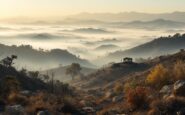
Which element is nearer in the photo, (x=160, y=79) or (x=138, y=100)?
(x=138, y=100)

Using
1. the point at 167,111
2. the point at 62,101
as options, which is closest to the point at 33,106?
the point at 62,101

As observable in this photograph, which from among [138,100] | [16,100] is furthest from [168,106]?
[16,100]

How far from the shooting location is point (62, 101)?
45281 millimetres

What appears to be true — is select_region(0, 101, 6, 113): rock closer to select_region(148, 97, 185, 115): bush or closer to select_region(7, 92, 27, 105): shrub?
select_region(7, 92, 27, 105): shrub

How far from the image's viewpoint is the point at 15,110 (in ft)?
135

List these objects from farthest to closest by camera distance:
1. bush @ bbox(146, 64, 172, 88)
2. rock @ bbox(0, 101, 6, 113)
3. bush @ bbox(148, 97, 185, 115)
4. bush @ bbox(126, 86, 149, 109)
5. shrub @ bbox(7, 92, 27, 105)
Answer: bush @ bbox(146, 64, 172, 88)
shrub @ bbox(7, 92, 27, 105)
rock @ bbox(0, 101, 6, 113)
bush @ bbox(126, 86, 149, 109)
bush @ bbox(148, 97, 185, 115)

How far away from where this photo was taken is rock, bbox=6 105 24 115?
134 ft

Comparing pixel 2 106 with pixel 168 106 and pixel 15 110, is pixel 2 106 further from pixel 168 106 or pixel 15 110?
pixel 168 106

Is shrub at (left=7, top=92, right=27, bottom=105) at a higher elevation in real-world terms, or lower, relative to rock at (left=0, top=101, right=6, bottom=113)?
higher

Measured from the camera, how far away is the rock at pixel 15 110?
4083cm

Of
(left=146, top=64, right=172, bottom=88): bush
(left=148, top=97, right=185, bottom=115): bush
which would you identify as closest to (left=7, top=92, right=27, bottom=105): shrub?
(left=148, top=97, right=185, bottom=115): bush

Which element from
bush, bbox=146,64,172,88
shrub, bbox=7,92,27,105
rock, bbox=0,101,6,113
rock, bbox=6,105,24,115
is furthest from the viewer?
bush, bbox=146,64,172,88

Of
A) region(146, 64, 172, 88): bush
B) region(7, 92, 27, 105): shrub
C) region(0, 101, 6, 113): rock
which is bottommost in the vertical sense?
region(0, 101, 6, 113): rock

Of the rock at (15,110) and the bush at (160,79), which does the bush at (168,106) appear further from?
the bush at (160,79)
